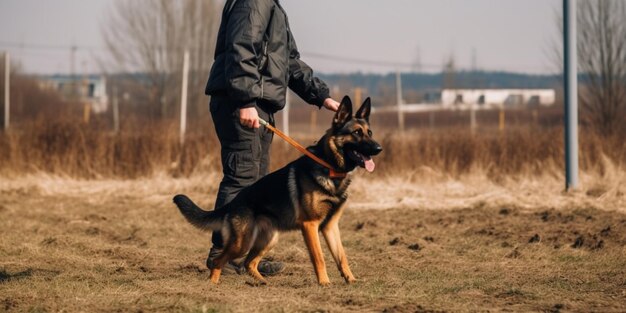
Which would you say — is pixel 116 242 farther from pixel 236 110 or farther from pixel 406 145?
pixel 406 145

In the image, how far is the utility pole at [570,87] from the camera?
38.5 feet

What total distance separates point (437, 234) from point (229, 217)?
3446mm

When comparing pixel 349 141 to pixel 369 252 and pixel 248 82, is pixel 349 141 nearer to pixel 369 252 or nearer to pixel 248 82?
pixel 248 82

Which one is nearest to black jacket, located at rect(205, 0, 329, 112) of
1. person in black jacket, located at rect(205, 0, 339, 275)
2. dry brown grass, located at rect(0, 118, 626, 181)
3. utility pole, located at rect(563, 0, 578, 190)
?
person in black jacket, located at rect(205, 0, 339, 275)

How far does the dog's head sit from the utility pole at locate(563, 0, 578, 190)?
6.87 meters

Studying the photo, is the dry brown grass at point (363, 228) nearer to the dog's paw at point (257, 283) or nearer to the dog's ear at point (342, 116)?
the dog's paw at point (257, 283)

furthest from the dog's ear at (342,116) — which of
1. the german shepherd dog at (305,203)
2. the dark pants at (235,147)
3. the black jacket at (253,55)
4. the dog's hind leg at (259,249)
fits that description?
the dog's hind leg at (259,249)

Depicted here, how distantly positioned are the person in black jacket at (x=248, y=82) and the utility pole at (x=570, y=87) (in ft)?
21.6

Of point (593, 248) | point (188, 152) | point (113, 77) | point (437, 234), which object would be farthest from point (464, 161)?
point (113, 77)

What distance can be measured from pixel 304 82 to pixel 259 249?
133cm

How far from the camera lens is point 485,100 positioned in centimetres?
3328

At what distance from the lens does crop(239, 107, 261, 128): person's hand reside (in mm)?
5672

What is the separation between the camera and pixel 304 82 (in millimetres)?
6375

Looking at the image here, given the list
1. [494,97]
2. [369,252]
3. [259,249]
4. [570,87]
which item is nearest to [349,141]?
[259,249]
